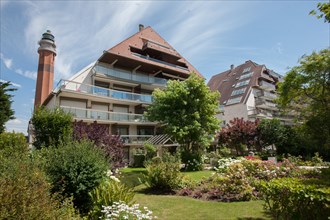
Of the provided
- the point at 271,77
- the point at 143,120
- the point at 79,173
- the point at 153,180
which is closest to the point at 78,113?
the point at 143,120

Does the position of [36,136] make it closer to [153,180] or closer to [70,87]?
[153,180]

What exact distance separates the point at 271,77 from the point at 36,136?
2051 inches

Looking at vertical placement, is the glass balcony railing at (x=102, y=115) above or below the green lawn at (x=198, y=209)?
above

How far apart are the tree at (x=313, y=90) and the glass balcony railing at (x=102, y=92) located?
1721 centimetres

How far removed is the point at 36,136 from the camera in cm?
1372

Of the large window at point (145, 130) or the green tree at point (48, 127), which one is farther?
the large window at point (145, 130)

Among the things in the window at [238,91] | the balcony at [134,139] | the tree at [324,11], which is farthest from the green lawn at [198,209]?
the window at [238,91]

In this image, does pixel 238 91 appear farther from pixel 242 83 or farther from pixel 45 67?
pixel 45 67

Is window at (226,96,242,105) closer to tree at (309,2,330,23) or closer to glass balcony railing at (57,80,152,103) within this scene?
glass balcony railing at (57,80,152,103)

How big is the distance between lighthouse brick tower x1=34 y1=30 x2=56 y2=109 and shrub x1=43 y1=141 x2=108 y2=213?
2818 centimetres

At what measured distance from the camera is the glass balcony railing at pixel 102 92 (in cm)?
2459

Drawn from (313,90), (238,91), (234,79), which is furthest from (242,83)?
(313,90)

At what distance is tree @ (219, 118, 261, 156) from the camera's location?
1230 inches

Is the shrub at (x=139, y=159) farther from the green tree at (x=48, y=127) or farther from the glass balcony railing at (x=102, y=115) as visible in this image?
the green tree at (x=48, y=127)
